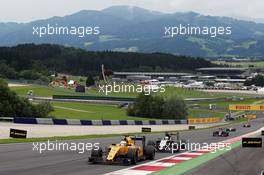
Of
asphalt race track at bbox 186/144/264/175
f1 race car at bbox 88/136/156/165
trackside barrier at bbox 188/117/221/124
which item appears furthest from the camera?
trackside barrier at bbox 188/117/221/124

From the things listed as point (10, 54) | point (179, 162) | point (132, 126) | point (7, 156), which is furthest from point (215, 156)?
point (10, 54)

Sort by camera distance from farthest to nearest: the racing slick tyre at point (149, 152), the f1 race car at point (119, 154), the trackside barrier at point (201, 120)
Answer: the trackside barrier at point (201, 120) < the racing slick tyre at point (149, 152) < the f1 race car at point (119, 154)

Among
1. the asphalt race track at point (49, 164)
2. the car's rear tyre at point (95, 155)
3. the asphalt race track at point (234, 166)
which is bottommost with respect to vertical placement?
the asphalt race track at point (234, 166)

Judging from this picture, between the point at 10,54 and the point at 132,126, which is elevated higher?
the point at 10,54

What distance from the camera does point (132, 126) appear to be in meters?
47.4

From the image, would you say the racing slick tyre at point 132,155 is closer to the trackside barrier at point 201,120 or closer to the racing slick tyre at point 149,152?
the racing slick tyre at point 149,152

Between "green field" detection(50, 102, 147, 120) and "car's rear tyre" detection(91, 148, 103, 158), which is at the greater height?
"green field" detection(50, 102, 147, 120)

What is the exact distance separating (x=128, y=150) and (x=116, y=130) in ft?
90.5

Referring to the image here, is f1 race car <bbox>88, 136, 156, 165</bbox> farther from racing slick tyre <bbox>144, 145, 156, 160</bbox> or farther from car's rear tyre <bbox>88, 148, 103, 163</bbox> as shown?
racing slick tyre <bbox>144, 145, 156, 160</bbox>

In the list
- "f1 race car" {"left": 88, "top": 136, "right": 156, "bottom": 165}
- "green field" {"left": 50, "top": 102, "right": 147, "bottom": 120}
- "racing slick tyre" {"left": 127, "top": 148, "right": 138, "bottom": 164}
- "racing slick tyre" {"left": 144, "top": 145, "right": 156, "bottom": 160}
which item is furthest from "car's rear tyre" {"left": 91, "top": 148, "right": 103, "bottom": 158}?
"green field" {"left": 50, "top": 102, "right": 147, "bottom": 120}

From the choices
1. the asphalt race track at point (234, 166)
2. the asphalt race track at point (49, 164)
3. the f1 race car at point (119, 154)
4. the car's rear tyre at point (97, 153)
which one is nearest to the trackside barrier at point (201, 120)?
the asphalt race track at point (234, 166)

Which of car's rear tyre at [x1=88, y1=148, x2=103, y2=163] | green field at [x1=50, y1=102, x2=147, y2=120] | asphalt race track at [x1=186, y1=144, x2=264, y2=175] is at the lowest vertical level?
asphalt race track at [x1=186, y1=144, x2=264, y2=175]

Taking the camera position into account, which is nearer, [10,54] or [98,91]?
[98,91]

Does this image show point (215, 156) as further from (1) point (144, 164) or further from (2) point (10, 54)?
(2) point (10, 54)
